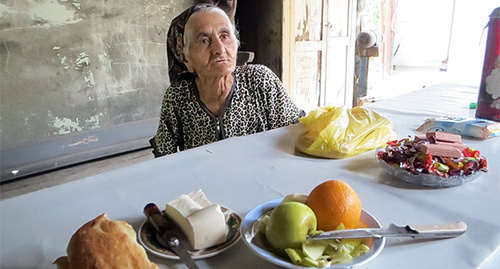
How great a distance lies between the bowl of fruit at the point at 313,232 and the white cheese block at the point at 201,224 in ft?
0.15

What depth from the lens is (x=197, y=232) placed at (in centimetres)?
63

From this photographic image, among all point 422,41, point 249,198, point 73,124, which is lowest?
point 73,124

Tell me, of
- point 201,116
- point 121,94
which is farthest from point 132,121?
point 201,116

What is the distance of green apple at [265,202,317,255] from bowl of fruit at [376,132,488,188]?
44 centimetres

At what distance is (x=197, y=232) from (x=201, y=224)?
2 centimetres

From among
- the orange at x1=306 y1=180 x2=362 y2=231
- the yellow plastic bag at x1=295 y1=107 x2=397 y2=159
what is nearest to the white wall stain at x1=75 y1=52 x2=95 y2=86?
the yellow plastic bag at x1=295 y1=107 x2=397 y2=159

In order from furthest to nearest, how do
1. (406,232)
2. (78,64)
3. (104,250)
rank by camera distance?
(78,64) → (406,232) → (104,250)

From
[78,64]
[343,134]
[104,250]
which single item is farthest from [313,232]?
[78,64]

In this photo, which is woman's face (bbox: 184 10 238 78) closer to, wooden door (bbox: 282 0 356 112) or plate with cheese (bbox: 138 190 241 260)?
plate with cheese (bbox: 138 190 241 260)

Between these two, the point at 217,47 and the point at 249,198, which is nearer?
the point at 249,198

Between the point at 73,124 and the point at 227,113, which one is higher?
the point at 227,113

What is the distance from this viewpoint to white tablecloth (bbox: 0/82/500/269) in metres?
0.65

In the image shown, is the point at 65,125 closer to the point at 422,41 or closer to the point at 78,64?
the point at 78,64

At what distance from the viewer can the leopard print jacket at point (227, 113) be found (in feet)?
5.41
